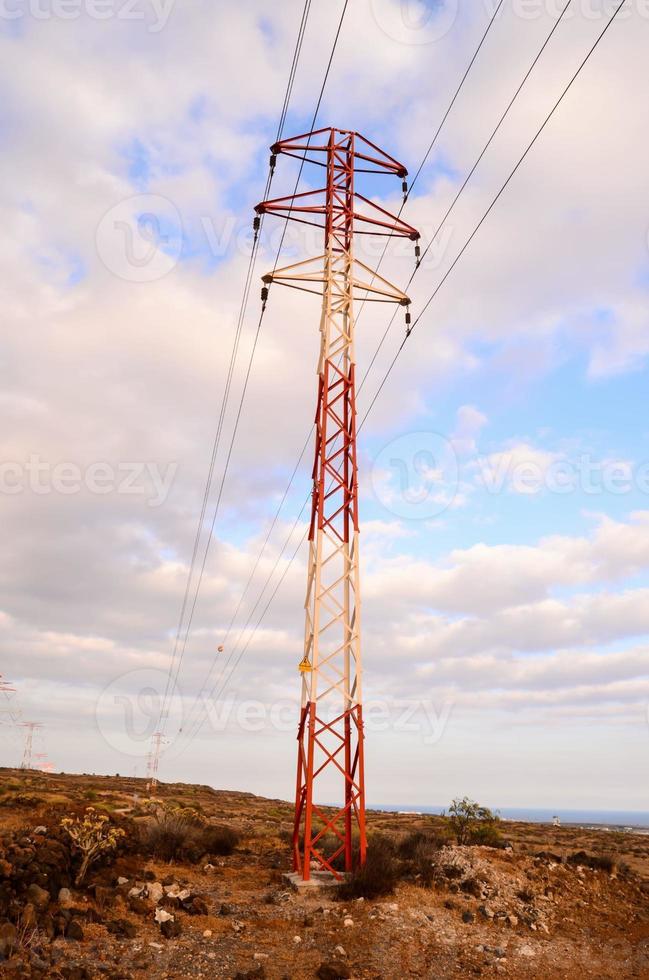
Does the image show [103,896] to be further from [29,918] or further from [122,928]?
[29,918]

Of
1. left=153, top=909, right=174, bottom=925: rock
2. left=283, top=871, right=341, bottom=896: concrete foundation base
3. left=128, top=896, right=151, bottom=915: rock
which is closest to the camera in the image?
left=153, top=909, right=174, bottom=925: rock

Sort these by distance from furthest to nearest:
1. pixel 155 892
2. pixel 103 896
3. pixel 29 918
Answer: pixel 155 892
pixel 103 896
pixel 29 918

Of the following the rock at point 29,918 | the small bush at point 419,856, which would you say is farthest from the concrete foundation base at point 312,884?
the rock at point 29,918

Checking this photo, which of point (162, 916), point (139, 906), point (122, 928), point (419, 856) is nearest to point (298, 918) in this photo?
point (162, 916)

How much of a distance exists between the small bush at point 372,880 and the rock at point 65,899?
6510 mm

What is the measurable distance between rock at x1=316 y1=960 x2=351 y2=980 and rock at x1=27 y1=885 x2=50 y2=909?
617 cm

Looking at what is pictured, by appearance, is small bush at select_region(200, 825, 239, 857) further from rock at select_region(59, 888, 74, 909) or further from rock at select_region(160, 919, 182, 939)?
rock at select_region(160, 919, 182, 939)

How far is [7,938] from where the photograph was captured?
1257 centimetres

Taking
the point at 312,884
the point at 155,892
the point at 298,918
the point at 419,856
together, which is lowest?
the point at 298,918

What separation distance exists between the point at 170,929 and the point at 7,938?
12.3 ft

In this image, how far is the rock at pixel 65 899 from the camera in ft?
52.1

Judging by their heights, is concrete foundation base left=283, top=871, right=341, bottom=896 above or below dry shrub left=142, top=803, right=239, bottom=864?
below

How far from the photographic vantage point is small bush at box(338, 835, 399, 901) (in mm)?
17984

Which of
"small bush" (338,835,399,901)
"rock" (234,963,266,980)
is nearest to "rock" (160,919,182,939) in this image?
"rock" (234,963,266,980)
